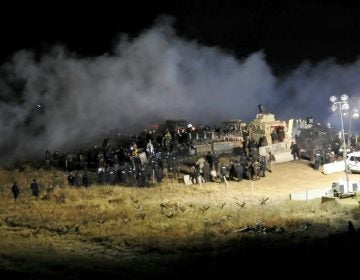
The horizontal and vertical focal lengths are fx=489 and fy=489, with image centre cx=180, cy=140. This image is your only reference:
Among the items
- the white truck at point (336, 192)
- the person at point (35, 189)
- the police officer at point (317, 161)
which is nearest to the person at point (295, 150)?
the police officer at point (317, 161)

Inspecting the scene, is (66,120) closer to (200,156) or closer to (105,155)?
(105,155)

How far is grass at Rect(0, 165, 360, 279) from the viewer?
13672 millimetres

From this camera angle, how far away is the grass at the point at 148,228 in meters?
13.7

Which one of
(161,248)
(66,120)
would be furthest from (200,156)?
(161,248)

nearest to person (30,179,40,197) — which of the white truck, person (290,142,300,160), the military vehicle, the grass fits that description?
the grass

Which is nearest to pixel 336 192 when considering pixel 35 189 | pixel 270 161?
pixel 270 161

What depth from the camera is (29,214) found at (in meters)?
21.8

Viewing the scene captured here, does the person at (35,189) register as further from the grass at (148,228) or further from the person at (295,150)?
the person at (295,150)

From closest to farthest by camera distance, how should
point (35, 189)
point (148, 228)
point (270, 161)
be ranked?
point (148, 228), point (35, 189), point (270, 161)

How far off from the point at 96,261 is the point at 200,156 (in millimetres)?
18905

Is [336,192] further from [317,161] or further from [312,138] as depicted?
[312,138]

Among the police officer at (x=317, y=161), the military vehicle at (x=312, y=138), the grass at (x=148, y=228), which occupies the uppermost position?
the military vehicle at (x=312, y=138)

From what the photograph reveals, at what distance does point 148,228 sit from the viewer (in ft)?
59.9

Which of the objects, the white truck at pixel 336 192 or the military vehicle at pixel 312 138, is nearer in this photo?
the white truck at pixel 336 192
